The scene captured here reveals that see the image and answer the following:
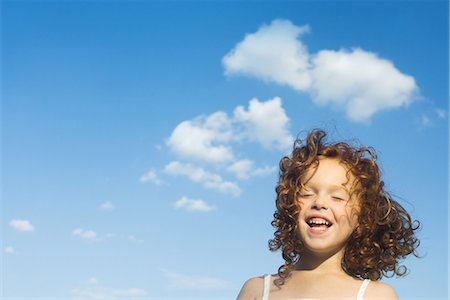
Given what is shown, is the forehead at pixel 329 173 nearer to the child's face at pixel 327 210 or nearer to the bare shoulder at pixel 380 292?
the child's face at pixel 327 210

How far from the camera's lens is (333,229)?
157 inches

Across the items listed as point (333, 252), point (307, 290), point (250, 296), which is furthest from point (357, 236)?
point (250, 296)

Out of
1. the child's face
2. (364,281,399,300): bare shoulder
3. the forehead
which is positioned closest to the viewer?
(364,281,399,300): bare shoulder

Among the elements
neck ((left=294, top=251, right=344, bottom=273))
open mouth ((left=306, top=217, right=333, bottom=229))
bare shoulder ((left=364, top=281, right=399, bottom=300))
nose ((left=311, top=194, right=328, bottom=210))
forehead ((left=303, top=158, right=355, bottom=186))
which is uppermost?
forehead ((left=303, top=158, right=355, bottom=186))

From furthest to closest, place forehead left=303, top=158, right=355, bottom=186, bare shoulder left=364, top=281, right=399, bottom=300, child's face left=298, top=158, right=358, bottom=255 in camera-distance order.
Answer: forehead left=303, top=158, right=355, bottom=186 < child's face left=298, top=158, right=358, bottom=255 < bare shoulder left=364, top=281, right=399, bottom=300

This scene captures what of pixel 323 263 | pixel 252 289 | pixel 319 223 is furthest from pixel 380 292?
pixel 252 289

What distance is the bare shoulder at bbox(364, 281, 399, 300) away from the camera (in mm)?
3865

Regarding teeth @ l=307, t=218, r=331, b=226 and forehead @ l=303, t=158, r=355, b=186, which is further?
forehead @ l=303, t=158, r=355, b=186

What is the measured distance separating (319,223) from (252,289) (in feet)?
2.21

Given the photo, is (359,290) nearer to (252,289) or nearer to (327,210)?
(327,210)

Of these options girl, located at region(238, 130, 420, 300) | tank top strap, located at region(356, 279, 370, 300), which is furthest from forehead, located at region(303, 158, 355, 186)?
tank top strap, located at region(356, 279, 370, 300)

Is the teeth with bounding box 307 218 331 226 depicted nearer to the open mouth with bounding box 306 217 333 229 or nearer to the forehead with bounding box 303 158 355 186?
the open mouth with bounding box 306 217 333 229

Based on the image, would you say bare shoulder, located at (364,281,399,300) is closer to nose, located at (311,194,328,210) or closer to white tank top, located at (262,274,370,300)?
white tank top, located at (262,274,370,300)

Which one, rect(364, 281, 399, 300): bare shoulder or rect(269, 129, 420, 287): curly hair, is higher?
rect(269, 129, 420, 287): curly hair
